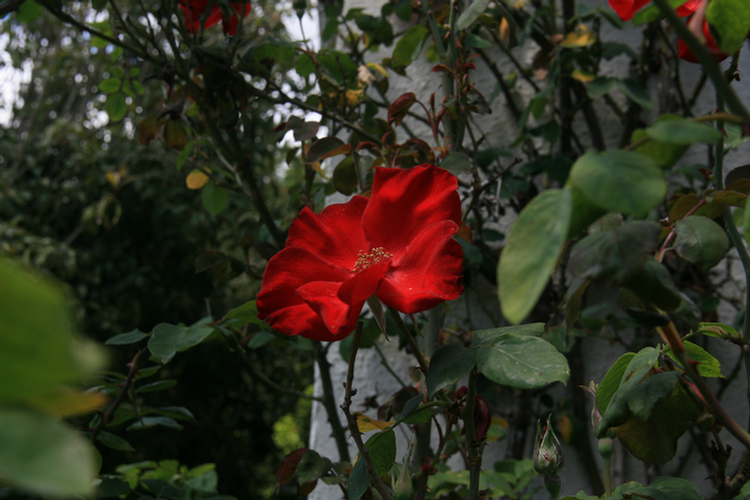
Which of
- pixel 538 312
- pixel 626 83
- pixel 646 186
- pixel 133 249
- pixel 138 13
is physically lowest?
pixel 538 312

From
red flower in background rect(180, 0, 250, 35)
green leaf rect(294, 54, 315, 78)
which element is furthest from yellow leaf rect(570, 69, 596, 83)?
red flower in background rect(180, 0, 250, 35)

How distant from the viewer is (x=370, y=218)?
1.76ft

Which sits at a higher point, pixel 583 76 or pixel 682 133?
pixel 583 76

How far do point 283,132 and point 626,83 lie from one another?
0.64m

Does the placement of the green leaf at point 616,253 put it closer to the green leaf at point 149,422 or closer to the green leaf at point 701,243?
the green leaf at point 701,243

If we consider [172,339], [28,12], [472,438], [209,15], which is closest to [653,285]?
[472,438]

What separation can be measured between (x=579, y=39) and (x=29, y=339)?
3.77 feet

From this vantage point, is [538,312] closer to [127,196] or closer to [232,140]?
[232,140]

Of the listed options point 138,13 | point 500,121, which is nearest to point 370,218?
point 500,121

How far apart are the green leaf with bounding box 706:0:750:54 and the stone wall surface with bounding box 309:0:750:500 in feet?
2.56

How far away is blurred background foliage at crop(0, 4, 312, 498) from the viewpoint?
2.97 m

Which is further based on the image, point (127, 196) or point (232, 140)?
point (127, 196)

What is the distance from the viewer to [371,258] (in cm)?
55

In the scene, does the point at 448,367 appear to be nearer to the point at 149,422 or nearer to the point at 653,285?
the point at 653,285
